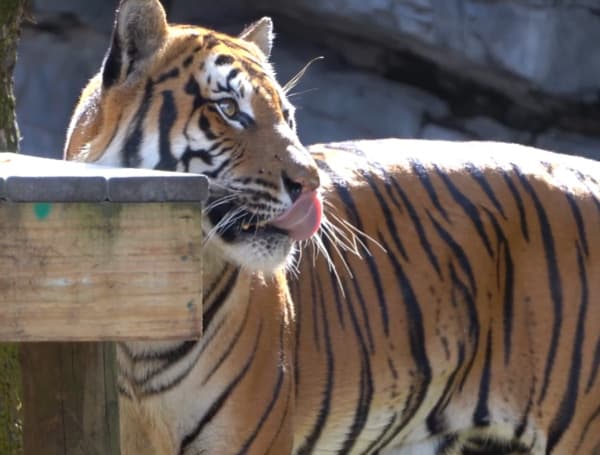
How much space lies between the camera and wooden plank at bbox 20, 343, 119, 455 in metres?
2.14

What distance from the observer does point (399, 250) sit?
11.7ft

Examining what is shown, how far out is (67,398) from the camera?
7.03 feet

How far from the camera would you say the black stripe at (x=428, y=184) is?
3629mm

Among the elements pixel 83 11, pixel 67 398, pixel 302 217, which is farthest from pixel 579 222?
pixel 83 11

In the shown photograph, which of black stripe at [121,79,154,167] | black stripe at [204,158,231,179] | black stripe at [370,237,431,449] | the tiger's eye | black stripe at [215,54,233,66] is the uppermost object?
black stripe at [215,54,233,66]

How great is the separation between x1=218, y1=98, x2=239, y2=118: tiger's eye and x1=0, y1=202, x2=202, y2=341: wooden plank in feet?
3.79

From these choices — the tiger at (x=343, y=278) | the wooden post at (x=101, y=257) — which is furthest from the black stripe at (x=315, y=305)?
the wooden post at (x=101, y=257)

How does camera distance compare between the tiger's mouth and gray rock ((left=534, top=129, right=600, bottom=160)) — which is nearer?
the tiger's mouth

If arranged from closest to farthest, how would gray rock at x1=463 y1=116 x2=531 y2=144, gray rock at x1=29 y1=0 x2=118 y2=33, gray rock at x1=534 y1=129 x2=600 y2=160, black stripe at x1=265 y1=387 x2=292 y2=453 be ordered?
black stripe at x1=265 y1=387 x2=292 y2=453 → gray rock at x1=534 y1=129 x2=600 y2=160 → gray rock at x1=463 y1=116 x2=531 y2=144 → gray rock at x1=29 y1=0 x2=118 y2=33

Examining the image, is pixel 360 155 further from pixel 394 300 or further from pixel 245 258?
pixel 245 258

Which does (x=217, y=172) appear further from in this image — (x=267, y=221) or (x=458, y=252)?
(x=458, y=252)

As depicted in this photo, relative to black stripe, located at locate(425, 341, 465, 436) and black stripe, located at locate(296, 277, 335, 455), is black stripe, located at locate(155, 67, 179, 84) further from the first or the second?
black stripe, located at locate(425, 341, 465, 436)

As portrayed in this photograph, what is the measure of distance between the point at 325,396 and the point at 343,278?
31 centimetres

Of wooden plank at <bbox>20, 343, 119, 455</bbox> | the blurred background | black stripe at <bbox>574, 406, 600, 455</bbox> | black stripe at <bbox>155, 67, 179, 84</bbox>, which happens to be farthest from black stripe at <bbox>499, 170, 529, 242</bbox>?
the blurred background
